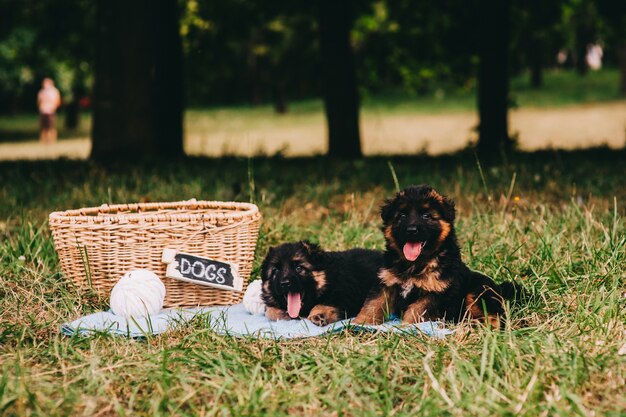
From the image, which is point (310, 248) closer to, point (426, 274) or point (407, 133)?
point (426, 274)

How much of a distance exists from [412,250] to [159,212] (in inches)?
85.4

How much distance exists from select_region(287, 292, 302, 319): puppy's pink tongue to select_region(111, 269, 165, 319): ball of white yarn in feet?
2.73

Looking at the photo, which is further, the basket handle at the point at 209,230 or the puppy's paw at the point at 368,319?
the basket handle at the point at 209,230

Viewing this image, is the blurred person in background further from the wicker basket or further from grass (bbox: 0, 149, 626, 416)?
the wicker basket

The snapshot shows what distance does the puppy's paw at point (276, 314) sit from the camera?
4617mm

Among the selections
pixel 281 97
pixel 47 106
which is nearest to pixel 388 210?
pixel 47 106

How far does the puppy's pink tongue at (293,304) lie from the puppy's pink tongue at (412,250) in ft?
2.50

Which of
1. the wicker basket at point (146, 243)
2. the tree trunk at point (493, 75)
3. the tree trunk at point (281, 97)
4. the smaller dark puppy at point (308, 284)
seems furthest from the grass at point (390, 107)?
the smaller dark puppy at point (308, 284)

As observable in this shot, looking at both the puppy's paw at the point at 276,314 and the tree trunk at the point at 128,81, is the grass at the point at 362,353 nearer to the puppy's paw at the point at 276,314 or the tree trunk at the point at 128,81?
the puppy's paw at the point at 276,314

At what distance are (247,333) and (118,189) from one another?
4.04m

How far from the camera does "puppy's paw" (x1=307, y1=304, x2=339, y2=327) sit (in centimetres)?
445

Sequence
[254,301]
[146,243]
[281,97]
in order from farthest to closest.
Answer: [281,97]
[146,243]
[254,301]

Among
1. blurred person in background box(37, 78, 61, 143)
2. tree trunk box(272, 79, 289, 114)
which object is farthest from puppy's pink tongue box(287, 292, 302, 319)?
tree trunk box(272, 79, 289, 114)

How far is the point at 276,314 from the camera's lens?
15.2 feet
